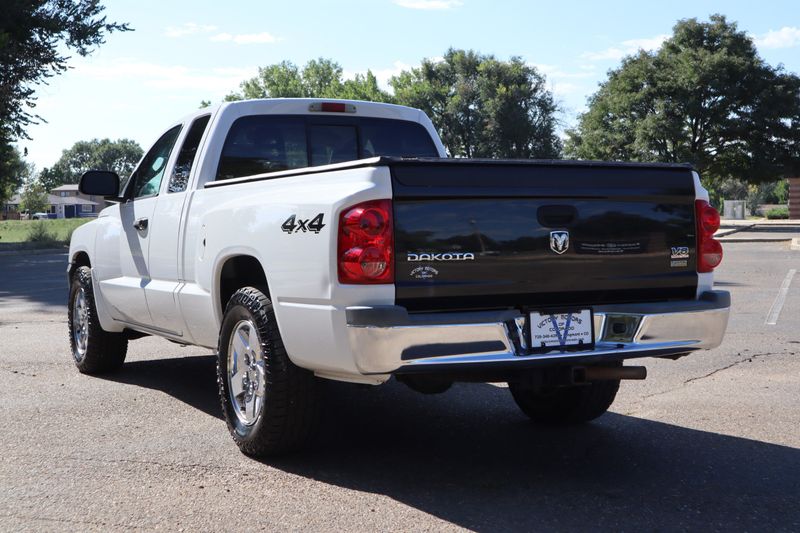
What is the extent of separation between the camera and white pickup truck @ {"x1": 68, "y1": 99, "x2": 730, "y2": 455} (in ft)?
14.5

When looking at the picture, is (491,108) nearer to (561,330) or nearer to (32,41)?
(32,41)

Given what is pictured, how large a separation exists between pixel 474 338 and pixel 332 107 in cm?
281

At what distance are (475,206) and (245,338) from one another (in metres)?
1.59

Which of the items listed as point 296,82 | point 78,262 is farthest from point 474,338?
point 296,82

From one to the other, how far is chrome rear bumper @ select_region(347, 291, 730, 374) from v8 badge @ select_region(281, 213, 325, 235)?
46 cm

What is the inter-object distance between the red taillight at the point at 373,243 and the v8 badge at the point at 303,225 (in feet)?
0.70

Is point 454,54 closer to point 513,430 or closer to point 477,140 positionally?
point 477,140

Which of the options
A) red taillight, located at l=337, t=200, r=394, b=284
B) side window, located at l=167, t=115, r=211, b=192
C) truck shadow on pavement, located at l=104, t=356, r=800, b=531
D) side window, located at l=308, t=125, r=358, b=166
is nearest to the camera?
truck shadow on pavement, located at l=104, t=356, r=800, b=531

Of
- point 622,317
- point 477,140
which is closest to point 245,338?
point 622,317

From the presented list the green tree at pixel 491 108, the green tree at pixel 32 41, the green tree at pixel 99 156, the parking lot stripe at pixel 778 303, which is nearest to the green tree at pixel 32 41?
the green tree at pixel 32 41

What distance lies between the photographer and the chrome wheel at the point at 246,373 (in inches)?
205

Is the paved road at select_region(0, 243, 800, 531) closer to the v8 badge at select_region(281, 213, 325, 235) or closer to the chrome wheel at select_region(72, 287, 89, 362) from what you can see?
the chrome wheel at select_region(72, 287, 89, 362)

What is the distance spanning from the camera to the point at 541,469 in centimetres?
505

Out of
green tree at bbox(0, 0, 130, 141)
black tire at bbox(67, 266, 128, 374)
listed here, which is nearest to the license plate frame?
black tire at bbox(67, 266, 128, 374)
